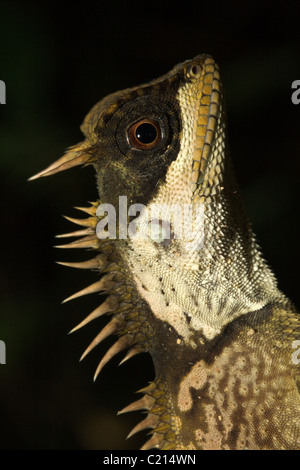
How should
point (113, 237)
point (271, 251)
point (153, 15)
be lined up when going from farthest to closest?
point (153, 15) < point (271, 251) < point (113, 237)

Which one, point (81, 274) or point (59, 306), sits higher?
point (81, 274)

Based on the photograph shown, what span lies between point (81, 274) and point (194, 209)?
2132 millimetres

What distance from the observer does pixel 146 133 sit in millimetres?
1846

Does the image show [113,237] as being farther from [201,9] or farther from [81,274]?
[201,9]

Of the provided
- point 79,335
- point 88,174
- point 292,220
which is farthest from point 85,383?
point 292,220

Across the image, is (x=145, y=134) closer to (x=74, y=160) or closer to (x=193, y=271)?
(x=74, y=160)

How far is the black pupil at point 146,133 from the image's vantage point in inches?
72.4

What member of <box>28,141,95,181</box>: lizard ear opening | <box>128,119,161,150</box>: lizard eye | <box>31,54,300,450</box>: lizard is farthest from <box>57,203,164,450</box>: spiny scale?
<box>128,119,161,150</box>: lizard eye

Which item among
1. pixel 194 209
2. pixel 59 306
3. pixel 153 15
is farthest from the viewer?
pixel 153 15

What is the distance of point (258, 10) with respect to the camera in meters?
4.28

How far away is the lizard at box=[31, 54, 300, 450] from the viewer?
1.82 m

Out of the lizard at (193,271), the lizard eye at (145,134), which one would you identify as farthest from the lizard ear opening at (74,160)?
the lizard eye at (145,134)

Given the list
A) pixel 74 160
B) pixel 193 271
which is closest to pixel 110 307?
pixel 193 271

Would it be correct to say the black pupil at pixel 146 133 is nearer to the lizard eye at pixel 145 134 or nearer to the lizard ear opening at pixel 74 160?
the lizard eye at pixel 145 134
